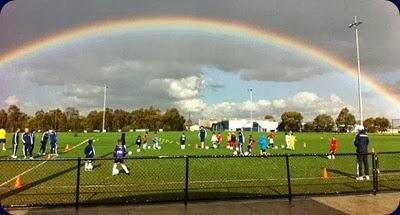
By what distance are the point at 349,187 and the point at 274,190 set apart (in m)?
2.57

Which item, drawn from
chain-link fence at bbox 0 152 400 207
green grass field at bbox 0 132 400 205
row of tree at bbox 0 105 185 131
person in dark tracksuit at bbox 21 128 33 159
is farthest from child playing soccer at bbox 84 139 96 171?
row of tree at bbox 0 105 185 131

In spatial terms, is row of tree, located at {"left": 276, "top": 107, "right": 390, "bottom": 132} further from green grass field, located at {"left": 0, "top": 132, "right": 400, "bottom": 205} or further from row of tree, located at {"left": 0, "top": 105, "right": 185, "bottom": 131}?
green grass field, located at {"left": 0, "top": 132, "right": 400, "bottom": 205}

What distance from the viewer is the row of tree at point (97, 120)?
480 ft

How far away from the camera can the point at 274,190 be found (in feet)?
39.6

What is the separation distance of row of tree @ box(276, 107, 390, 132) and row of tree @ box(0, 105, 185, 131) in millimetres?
44000

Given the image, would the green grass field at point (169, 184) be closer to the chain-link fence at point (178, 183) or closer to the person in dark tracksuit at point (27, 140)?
the chain-link fence at point (178, 183)

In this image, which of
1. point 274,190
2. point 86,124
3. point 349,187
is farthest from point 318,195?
point 86,124

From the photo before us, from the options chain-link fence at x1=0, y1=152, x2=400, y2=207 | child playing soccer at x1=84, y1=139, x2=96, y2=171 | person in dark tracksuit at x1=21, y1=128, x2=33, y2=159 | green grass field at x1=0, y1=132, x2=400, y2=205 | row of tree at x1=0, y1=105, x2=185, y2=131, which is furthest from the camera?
row of tree at x1=0, y1=105, x2=185, y2=131

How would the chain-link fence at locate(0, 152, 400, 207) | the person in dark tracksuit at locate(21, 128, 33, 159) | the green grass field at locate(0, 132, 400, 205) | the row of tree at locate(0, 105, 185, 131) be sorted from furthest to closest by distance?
the row of tree at locate(0, 105, 185, 131)
the person in dark tracksuit at locate(21, 128, 33, 159)
the green grass field at locate(0, 132, 400, 205)
the chain-link fence at locate(0, 152, 400, 207)

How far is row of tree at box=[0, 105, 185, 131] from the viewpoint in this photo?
146 m

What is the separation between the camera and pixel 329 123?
166m

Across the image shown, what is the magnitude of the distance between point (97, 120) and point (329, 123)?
305ft

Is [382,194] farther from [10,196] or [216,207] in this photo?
[10,196]

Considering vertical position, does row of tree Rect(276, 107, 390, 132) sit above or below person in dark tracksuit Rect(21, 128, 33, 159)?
above
